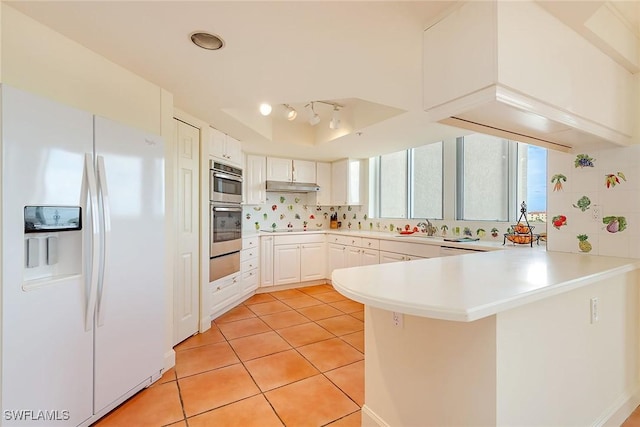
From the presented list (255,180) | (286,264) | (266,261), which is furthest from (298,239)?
(255,180)

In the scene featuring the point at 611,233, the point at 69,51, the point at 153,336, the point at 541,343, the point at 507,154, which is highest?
the point at 69,51

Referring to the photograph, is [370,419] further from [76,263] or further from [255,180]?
[255,180]

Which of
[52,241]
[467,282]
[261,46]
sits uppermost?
[261,46]

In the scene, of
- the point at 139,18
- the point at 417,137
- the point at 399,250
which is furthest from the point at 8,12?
the point at 399,250

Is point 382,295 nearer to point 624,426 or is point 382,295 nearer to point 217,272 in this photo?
point 624,426

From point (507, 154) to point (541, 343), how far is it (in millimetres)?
2466

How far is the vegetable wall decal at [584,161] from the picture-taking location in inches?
78.0

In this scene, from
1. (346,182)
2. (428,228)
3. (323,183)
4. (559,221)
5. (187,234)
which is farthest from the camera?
(323,183)

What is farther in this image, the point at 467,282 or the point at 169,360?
the point at 169,360

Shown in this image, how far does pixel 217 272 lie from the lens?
323cm

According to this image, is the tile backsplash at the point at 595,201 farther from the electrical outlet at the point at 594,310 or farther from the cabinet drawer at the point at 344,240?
the cabinet drawer at the point at 344,240

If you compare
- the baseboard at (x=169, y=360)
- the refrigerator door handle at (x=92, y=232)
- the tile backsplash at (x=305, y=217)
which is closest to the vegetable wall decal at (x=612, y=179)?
the tile backsplash at (x=305, y=217)

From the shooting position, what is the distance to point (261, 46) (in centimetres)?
163

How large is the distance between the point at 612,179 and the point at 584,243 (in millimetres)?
440
